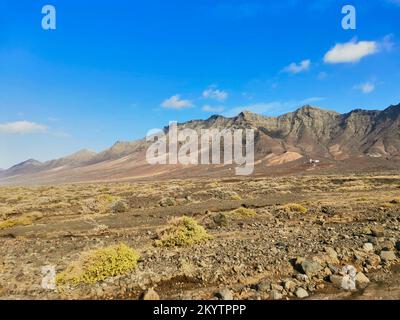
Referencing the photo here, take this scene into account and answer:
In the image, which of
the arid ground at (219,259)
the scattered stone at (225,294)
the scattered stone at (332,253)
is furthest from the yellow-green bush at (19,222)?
the scattered stone at (332,253)

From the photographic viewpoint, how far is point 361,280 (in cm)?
998

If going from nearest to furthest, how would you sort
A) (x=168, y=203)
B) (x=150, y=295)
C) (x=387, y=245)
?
(x=150, y=295) < (x=387, y=245) < (x=168, y=203)

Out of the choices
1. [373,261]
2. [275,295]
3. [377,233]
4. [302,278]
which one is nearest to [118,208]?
[377,233]

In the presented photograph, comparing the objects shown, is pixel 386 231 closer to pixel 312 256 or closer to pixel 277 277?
pixel 312 256

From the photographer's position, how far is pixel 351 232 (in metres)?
15.5

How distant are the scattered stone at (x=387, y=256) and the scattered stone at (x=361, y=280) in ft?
6.65

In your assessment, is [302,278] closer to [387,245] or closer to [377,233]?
[387,245]

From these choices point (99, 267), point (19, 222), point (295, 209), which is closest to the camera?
point (99, 267)

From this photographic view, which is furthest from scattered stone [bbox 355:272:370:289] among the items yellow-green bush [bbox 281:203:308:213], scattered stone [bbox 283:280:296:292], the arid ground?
→ yellow-green bush [bbox 281:203:308:213]

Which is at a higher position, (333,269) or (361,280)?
(333,269)

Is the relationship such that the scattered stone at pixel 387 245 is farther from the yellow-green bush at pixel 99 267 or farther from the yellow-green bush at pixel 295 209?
the yellow-green bush at pixel 295 209

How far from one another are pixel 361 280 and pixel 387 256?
243 centimetres

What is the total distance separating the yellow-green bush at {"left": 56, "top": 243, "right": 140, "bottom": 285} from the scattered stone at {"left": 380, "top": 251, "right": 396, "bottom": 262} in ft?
24.5
